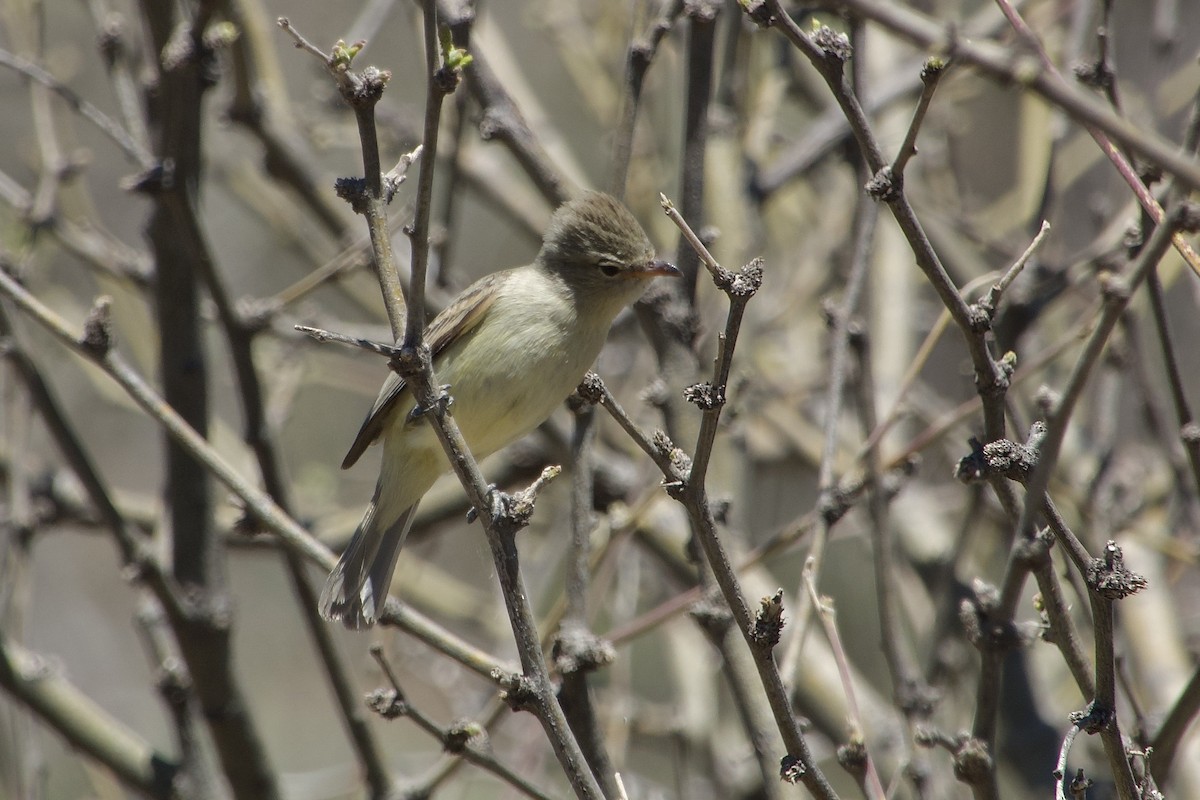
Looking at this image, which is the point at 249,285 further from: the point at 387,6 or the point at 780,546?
the point at 780,546

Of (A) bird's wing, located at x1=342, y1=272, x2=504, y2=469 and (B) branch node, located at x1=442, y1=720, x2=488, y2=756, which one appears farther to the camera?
(A) bird's wing, located at x1=342, y1=272, x2=504, y2=469

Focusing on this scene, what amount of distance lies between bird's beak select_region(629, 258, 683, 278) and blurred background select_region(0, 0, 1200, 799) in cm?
11

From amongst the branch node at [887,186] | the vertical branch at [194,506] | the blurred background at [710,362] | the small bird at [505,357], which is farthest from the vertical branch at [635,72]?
the branch node at [887,186]

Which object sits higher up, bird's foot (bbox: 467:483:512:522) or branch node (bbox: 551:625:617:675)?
branch node (bbox: 551:625:617:675)

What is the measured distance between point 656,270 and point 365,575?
1.18 metres

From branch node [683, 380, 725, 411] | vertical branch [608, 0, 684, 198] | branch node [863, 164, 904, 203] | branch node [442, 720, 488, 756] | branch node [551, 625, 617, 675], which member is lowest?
branch node [442, 720, 488, 756]

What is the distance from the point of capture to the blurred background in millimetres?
3537

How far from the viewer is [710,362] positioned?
411cm

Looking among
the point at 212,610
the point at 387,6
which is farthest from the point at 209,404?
the point at 387,6

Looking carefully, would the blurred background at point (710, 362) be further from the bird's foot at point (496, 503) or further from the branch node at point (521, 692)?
the bird's foot at point (496, 503)

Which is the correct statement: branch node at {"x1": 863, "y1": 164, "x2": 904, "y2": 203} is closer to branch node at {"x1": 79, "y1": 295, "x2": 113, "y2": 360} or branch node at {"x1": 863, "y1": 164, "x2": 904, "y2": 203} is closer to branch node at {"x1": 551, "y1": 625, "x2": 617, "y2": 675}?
branch node at {"x1": 551, "y1": 625, "x2": 617, "y2": 675}

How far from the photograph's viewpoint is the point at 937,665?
369 cm

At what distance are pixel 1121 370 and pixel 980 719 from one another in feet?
7.63

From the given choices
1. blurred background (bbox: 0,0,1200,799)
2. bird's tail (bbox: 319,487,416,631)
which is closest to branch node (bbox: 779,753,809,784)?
blurred background (bbox: 0,0,1200,799)
